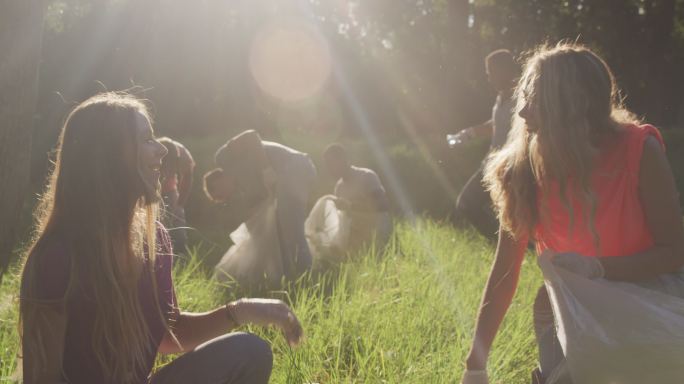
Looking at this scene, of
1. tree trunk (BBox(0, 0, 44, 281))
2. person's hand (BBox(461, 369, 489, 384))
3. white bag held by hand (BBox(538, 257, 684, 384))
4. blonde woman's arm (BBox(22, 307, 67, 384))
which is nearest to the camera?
blonde woman's arm (BBox(22, 307, 67, 384))

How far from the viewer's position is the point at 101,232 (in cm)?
168

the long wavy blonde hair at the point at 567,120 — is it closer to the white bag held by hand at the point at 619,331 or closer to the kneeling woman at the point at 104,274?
the white bag held by hand at the point at 619,331

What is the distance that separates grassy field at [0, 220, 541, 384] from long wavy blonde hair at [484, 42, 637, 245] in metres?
1.05

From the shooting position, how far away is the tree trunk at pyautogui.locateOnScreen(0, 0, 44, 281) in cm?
326

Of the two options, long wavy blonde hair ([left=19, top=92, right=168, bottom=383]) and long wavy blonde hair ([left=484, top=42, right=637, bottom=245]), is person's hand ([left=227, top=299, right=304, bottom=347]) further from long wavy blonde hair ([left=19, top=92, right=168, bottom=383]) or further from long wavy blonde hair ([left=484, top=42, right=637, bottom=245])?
long wavy blonde hair ([left=484, top=42, right=637, bottom=245])

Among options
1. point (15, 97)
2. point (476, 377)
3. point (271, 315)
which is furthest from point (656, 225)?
point (15, 97)

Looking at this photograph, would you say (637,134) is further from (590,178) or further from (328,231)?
(328,231)

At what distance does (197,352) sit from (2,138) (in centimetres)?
199

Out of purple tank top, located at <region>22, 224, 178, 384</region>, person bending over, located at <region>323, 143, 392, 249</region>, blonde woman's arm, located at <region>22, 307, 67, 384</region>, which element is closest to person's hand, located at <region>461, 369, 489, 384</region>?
purple tank top, located at <region>22, 224, 178, 384</region>

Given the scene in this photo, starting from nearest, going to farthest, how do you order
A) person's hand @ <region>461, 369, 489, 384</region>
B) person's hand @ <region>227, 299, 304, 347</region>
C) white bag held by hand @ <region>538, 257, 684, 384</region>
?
1. white bag held by hand @ <region>538, 257, 684, 384</region>
2. person's hand @ <region>227, 299, 304, 347</region>
3. person's hand @ <region>461, 369, 489, 384</region>

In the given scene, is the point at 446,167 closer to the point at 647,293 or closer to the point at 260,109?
the point at 647,293

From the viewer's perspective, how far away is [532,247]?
6.08 metres

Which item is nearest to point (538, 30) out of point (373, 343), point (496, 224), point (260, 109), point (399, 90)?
point (399, 90)

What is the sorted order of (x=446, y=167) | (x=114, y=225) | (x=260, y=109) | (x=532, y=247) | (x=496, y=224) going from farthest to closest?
1. (x=260, y=109)
2. (x=446, y=167)
3. (x=496, y=224)
4. (x=532, y=247)
5. (x=114, y=225)
